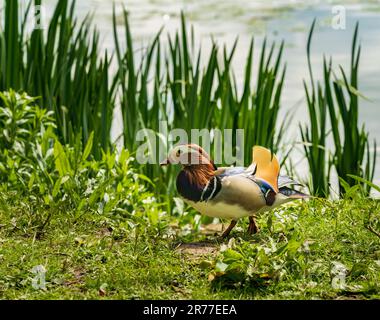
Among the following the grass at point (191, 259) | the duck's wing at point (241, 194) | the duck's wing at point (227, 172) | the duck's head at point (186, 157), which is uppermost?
the duck's head at point (186, 157)

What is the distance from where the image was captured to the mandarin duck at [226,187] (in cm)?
351

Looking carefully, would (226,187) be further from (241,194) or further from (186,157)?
(186,157)

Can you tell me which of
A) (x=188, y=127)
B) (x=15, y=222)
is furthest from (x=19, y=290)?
(x=188, y=127)

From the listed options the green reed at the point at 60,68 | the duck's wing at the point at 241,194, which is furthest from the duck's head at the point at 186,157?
the green reed at the point at 60,68

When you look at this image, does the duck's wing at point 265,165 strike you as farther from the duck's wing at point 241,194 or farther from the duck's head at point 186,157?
the duck's head at point 186,157

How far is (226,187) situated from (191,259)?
14.6 inches

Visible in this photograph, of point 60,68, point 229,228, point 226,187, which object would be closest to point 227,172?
point 226,187

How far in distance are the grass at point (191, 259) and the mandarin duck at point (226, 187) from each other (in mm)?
157

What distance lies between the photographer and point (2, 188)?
462 cm

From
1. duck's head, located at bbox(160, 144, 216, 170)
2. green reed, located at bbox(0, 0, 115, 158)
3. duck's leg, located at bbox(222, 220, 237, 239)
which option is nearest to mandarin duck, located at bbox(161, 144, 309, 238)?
duck's head, located at bbox(160, 144, 216, 170)
